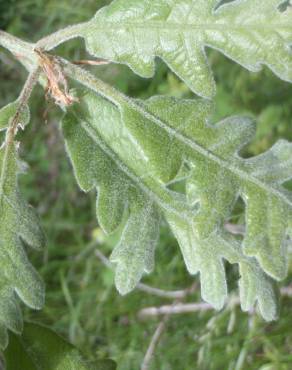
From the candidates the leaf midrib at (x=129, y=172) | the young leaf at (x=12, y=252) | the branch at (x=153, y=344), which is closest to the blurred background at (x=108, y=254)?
the branch at (x=153, y=344)

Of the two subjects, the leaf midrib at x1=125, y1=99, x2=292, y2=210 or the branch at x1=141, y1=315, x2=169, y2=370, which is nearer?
the leaf midrib at x1=125, y1=99, x2=292, y2=210

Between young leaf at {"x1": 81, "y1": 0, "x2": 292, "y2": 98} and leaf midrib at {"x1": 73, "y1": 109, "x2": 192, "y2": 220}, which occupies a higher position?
young leaf at {"x1": 81, "y1": 0, "x2": 292, "y2": 98}

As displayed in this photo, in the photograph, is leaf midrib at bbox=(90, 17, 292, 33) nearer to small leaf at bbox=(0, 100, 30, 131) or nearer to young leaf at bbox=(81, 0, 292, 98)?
young leaf at bbox=(81, 0, 292, 98)

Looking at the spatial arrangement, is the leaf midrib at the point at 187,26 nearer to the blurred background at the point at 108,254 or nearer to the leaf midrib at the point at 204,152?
the leaf midrib at the point at 204,152

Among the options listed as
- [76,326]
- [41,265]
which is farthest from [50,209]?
[76,326]

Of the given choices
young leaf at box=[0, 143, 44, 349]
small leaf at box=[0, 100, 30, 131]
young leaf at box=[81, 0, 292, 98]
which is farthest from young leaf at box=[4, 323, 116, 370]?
young leaf at box=[81, 0, 292, 98]

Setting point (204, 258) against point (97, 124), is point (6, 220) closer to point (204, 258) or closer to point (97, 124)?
point (97, 124)
